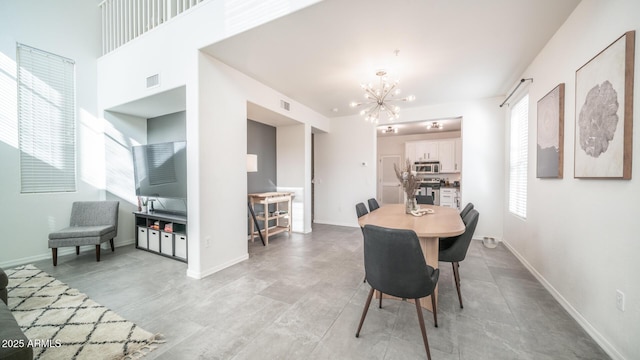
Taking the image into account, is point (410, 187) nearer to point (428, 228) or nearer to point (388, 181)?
point (428, 228)

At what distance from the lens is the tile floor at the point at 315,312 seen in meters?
1.63

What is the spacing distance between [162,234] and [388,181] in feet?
24.6

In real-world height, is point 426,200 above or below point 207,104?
below

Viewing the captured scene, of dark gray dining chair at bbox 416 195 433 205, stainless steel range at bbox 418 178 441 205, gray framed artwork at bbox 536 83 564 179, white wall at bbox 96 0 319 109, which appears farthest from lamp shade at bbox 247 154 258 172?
stainless steel range at bbox 418 178 441 205

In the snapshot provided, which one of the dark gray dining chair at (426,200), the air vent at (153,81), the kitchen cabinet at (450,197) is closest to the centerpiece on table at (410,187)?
the dark gray dining chair at (426,200)

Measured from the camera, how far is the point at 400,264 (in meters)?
1.53

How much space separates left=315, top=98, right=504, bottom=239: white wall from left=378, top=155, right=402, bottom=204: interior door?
3.55 meters

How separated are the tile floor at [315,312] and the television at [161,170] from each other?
1075 millimetres

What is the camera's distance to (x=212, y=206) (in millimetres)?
2996

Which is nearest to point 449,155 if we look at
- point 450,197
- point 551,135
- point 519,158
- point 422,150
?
point 422,150

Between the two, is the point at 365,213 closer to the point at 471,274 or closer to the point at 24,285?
the point at 471,274

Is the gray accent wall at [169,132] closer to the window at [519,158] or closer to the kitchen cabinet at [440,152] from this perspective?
the window at [519,158]

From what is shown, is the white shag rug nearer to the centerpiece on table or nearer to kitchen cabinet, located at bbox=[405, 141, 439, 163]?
the centerpiece on table

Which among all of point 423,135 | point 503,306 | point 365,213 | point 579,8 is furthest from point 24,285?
point 423,135
